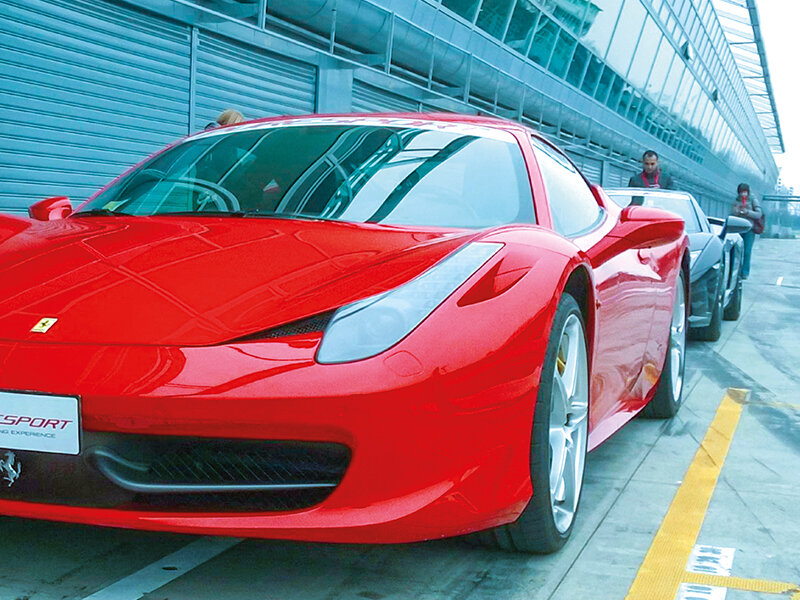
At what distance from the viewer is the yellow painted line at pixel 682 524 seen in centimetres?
280

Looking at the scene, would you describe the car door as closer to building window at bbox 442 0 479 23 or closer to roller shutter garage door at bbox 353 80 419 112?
roller shutter garage door at bbox 353 80 419 112

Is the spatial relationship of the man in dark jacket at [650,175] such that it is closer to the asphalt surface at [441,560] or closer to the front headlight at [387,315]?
the asphalt surface at [441,560]

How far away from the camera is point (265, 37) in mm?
10984

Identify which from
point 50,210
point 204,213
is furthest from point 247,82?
point 204,213

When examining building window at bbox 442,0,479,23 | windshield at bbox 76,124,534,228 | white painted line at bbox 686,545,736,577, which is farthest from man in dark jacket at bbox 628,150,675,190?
white painted line at bbox 686,545,736,577

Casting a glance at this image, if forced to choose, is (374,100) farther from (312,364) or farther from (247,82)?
(312,364)

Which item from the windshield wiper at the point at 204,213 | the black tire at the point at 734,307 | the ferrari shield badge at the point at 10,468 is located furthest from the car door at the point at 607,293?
the black tire at the point at 734,307

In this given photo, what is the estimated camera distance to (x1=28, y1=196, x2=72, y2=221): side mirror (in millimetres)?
3785

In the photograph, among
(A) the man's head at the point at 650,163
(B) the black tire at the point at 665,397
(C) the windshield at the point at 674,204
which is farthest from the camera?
(A) the man's head at the point at 650,163

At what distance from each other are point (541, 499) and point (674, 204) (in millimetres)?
6634

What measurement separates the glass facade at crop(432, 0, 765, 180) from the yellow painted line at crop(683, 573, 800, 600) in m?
13.3

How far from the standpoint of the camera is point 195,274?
9.10ft

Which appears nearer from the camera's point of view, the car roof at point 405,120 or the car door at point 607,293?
the car door at point 607,293

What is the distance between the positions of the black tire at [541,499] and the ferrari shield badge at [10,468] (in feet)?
4.02
